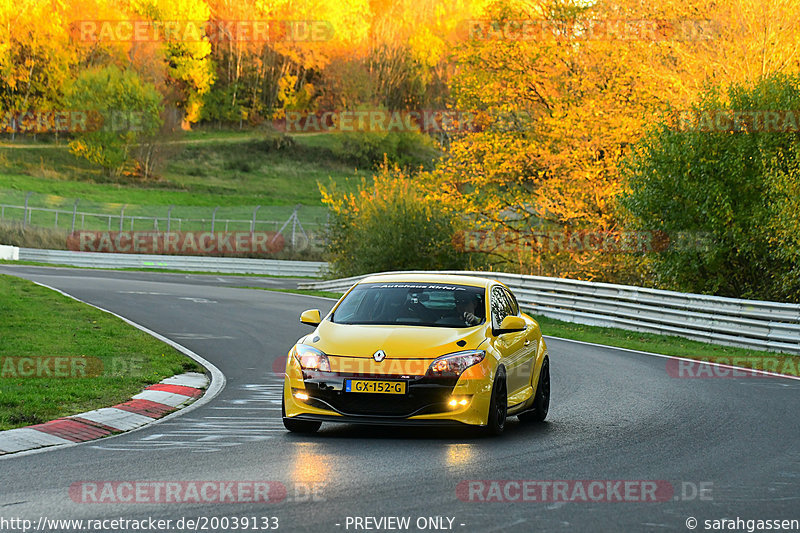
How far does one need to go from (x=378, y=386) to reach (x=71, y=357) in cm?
669

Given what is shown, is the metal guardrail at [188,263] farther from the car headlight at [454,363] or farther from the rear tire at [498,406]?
the car headlight at [454,363]

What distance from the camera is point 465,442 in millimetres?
9516

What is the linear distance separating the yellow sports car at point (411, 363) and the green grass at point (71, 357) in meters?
2.61

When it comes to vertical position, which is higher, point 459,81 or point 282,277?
point 459,81

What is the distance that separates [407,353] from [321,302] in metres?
21.3

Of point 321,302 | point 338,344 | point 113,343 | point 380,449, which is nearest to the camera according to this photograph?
point 380,449

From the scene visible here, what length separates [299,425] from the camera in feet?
32.8

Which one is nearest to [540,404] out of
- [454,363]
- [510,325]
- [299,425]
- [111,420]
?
[510,325]

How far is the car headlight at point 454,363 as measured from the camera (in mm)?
9508

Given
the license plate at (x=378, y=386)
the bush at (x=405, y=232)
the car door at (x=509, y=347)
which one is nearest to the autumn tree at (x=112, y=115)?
the bush at (x=405, y=232)

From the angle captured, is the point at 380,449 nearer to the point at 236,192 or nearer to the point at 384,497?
the point at 384,497

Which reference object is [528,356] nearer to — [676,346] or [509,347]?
[509,347]

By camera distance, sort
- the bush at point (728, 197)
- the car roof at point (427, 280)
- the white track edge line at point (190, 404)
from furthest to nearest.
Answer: the bush at point (728, 197) → the car roof at point (427, 280) → the white track edge line at point (190, 404)

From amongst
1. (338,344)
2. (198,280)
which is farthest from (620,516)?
(198,280)
